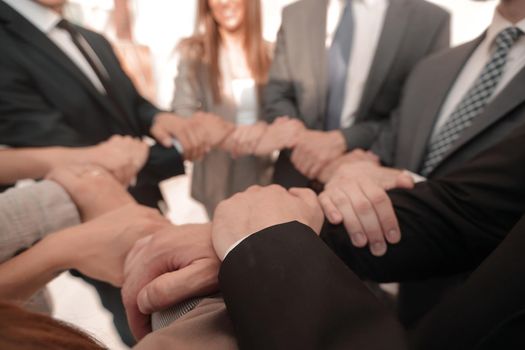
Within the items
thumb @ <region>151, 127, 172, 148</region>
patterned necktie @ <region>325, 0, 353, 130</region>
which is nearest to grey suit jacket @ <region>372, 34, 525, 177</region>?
patterned necktie @ <region>325, 0, 353, 130</region>

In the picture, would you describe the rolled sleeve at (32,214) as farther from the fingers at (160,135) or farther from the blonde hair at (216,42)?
the blonde hair at (216,42)

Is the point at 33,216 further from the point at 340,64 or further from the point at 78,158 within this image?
the point at 340,64

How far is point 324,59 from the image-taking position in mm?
604

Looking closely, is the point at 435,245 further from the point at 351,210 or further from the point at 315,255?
the point at 315,255

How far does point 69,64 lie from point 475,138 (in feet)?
1.98

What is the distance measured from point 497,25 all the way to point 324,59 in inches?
11.1

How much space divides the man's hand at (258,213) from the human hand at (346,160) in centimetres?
23

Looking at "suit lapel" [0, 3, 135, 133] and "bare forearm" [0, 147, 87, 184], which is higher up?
"suit lapel" [0, 3, 135, 133]

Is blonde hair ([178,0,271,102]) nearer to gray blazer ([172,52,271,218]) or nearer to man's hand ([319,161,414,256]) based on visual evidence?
gray blazer ([172,52,271,218])

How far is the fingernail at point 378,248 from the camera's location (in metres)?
0.39

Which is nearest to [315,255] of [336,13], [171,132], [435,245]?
[435,245]

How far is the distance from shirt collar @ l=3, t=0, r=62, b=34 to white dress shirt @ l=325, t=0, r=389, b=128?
1.48ft

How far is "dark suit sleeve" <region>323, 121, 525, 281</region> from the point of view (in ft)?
1.25

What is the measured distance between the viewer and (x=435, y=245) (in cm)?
41
